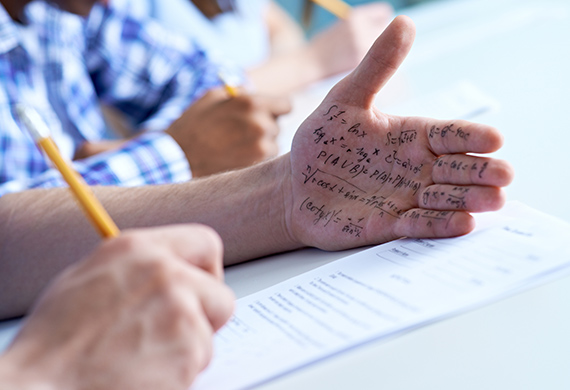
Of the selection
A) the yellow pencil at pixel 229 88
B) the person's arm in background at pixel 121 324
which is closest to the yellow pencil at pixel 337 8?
the yellow pencil at pixel 229 88

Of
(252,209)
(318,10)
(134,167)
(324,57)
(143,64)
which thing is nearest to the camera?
(252,209)

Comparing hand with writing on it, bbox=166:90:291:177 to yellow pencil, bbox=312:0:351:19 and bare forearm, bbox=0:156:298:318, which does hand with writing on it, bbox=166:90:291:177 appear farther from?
yellow pencil, bbox=312:0:351:19

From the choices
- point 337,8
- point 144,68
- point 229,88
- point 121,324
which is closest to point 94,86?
point 144,68

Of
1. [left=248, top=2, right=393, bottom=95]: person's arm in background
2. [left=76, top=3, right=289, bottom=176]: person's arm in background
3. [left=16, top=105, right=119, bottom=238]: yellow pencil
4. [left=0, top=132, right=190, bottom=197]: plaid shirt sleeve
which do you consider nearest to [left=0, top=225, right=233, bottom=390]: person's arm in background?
[left=16, top=105, right=119, bottom=238]: yellow pencil

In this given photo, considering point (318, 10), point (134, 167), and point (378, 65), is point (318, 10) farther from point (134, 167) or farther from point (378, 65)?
point (378, 65)

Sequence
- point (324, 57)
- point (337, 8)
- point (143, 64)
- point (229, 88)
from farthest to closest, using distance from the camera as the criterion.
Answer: point (337, 8), point (324, 57), point (143, 64), point (229, 88)

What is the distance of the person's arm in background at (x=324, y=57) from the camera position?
4.50 ft

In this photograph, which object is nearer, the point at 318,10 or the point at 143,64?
the point at 143,64

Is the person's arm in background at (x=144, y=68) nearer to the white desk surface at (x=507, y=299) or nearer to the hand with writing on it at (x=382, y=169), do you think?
the white desk surface at (x=507, y=299)

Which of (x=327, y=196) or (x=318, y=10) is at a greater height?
(x=318, y=10)

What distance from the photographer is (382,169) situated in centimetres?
57

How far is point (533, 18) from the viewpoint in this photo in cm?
133

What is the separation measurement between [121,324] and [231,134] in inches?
24.0

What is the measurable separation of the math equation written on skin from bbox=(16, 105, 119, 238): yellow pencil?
0.24m
